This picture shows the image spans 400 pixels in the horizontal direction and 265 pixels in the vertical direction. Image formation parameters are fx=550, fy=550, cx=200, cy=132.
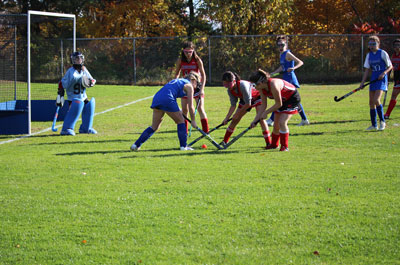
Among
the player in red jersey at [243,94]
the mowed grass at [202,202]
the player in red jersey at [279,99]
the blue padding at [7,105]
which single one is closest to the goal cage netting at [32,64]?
the blue padding at [7,105]

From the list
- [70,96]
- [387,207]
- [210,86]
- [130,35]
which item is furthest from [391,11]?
[387,207]

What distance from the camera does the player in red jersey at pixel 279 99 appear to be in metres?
8.76

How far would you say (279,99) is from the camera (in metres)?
8.79

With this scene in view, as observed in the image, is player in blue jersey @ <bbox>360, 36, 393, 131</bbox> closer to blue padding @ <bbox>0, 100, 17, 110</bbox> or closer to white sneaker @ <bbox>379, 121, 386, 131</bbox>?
white sneaker @ <bbox>379, 121, 386, 131</bbox>

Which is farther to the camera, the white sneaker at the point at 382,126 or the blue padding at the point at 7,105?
the blue padding at the point at 7,105

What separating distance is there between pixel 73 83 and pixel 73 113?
0.69m

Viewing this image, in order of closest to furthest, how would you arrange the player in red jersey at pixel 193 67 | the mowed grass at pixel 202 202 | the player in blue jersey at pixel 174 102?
the mowed grass at pixel 202 202, the player in blue jersey at pixel 174 102, the player in red jersey at pixel 193 67

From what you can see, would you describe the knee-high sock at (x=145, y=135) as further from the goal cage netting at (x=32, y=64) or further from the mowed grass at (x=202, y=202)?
the goal cage netting at (x=32, y=64)

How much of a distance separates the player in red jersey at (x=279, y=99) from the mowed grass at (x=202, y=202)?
447mm

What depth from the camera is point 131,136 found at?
1148cm

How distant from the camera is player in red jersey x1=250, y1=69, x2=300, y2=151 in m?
8.76

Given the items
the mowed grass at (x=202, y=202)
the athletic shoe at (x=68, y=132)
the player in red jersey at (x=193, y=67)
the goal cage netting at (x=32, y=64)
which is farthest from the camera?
the goal cage netting at (x=32, y=64)

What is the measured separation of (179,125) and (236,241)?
4680 millimetres

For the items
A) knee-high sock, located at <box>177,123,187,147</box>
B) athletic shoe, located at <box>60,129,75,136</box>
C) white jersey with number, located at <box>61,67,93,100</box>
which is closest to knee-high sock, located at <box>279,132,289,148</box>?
knee-high sock, located at <box>177,123,187,147</box>
